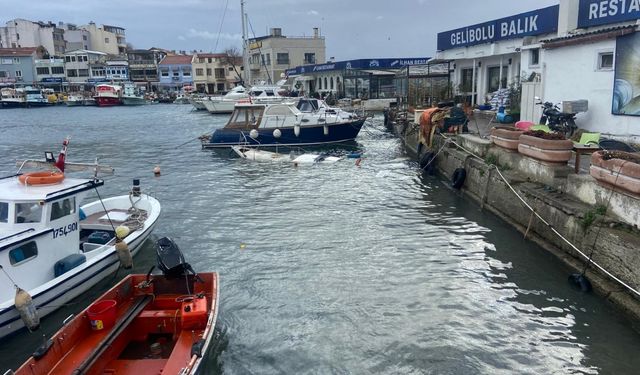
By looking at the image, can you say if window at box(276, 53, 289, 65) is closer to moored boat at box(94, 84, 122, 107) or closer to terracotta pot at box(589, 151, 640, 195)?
moored boat at box(94, 84, 122, 107)

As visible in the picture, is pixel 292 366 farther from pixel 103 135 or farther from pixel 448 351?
pixel 103 135

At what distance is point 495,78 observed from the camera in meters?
28.8

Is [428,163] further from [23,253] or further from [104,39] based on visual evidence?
[104,39]

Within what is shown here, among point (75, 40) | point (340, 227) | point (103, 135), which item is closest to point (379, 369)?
point (340, 227)

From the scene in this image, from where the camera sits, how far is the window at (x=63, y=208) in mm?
8930

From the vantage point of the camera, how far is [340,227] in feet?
43.5

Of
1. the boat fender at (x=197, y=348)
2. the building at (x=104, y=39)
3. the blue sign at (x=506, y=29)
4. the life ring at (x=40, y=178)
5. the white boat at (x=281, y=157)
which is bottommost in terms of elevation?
the boat fender at (x=197, y=348)

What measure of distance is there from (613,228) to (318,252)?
5850mm

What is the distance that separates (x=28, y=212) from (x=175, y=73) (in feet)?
329

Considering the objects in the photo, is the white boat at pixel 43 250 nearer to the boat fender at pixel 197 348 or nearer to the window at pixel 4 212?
the window at pixel 4 212

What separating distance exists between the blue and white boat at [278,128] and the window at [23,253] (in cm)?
1907

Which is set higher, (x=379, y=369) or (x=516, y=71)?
(x=516, y=71)

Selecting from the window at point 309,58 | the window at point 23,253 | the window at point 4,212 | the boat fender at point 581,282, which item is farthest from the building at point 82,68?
the boat fender at point 581,282

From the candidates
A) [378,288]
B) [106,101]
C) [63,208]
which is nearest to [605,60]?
[378,288]
